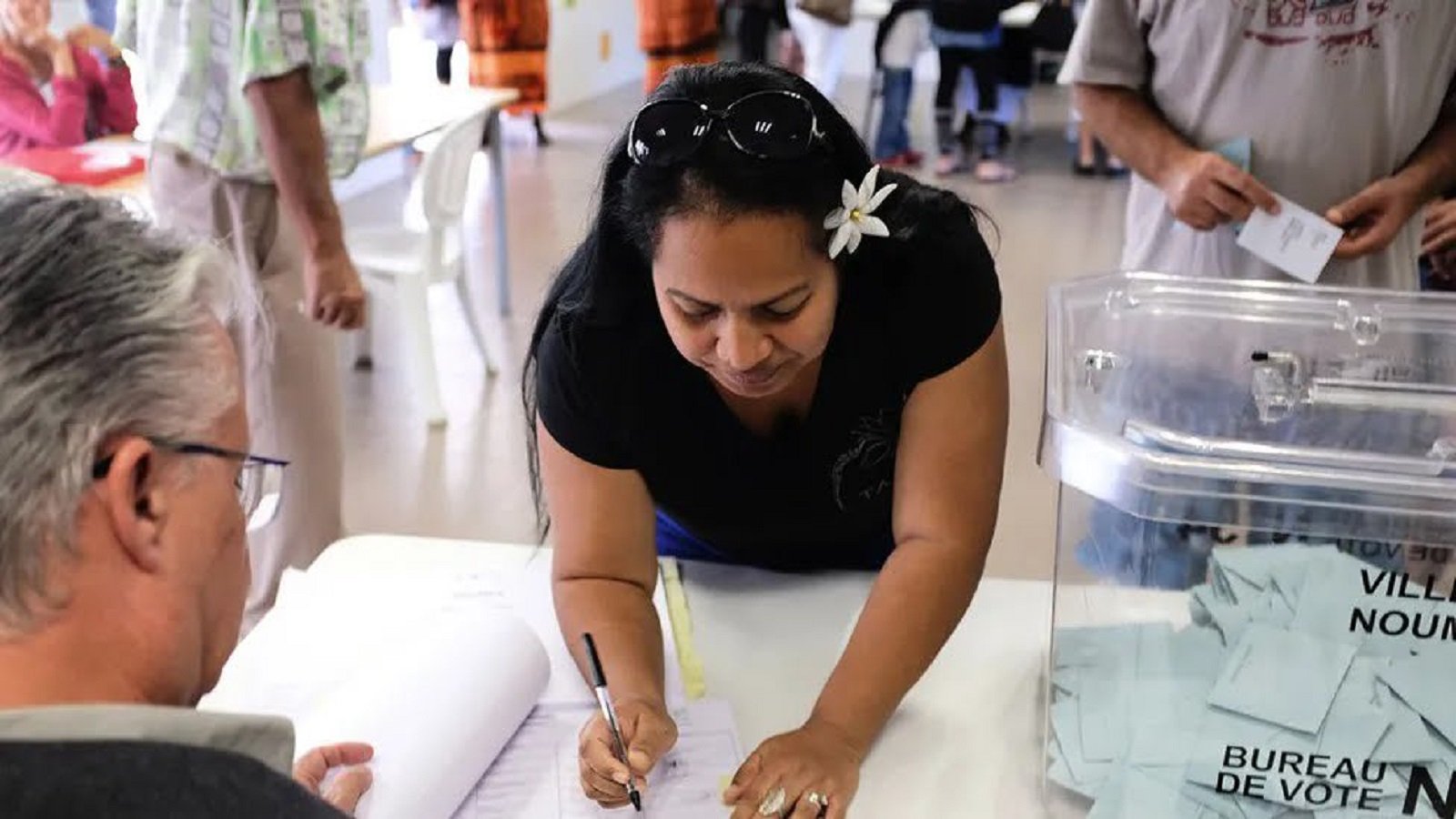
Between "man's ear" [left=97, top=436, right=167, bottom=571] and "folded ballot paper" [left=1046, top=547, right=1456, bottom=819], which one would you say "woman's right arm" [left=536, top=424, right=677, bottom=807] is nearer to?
"folded ballot paper" [left=1046, top=547, right=1456, bottom=819]

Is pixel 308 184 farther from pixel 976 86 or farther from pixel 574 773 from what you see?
pixel 976 86

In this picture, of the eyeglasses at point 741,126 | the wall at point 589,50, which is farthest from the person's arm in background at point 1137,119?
the wall at point 589,50

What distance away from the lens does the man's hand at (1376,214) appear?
1.66 metres

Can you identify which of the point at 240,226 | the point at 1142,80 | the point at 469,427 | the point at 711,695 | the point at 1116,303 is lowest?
the point at 469,427

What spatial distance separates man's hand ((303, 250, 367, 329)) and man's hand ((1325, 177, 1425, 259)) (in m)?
1.45

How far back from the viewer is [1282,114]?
67.1 inches

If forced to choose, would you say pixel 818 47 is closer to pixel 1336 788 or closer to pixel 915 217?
pixel 915 217

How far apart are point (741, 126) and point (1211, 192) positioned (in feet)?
2.76

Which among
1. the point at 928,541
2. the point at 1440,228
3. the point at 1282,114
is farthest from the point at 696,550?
the point at 1440,228

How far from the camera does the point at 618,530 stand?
124 centimetres

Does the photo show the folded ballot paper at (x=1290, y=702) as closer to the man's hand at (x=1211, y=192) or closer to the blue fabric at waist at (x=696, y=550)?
the blue fabric at waist at (x=696, y=550)

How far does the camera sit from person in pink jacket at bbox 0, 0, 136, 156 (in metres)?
2.83

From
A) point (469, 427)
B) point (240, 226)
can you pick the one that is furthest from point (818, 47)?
point (240, 226)

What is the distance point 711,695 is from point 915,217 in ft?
1.52
